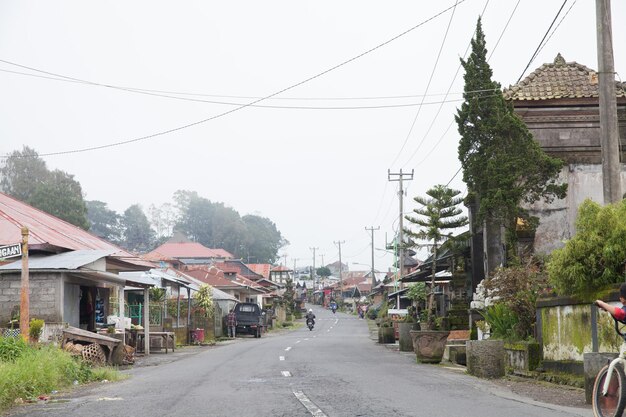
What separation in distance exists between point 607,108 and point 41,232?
59.5 ft

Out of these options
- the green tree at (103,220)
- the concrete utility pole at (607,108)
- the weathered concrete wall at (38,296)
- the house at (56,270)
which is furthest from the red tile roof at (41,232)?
the green tree at (103,220)

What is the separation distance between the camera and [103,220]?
135 metres

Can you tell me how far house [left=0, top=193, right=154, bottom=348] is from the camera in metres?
20.6

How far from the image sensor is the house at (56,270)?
67.5ft

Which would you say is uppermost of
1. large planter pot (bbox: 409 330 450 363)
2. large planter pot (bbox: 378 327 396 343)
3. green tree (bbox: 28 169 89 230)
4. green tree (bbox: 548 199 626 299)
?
green tree (bbox: 28 169 89 230)

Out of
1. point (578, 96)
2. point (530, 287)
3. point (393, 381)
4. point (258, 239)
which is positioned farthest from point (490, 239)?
point (258, 239)

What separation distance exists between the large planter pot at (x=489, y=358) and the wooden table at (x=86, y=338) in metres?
10.5

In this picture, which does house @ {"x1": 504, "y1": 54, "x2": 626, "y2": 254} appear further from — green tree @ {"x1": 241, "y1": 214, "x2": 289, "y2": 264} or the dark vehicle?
green tree @ {"x1": 241, "y1": 214, "x2": 289, "y2": 264}

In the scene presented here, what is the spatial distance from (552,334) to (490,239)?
10.1 m

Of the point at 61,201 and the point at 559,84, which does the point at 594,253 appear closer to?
the point at 559,84

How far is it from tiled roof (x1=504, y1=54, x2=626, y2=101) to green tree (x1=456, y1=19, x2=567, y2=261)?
8.94 ft

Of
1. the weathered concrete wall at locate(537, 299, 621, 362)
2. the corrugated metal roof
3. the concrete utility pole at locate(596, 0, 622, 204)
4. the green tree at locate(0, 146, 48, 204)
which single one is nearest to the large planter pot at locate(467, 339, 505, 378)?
the weathered concrete wall at locate(537, 299, 621, 362)

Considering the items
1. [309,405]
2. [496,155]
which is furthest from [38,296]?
[496,155]

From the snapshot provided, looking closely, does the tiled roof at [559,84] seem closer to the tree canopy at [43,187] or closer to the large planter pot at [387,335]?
the large planter pot at [387,335]
